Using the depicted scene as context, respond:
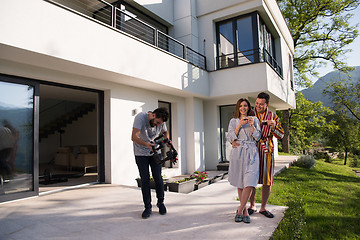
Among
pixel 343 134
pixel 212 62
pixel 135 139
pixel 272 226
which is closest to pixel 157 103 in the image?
pixel 212 62

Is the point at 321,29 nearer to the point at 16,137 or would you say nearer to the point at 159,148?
the point at 159,148

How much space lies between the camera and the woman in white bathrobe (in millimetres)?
2715

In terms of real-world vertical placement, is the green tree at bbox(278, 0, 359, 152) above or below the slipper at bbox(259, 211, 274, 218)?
above

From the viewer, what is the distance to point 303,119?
65.9ft

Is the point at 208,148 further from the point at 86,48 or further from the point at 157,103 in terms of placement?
the point at 86,48

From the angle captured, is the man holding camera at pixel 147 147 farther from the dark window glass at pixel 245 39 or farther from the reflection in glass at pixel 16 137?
the dark window glass at pixel 245 39

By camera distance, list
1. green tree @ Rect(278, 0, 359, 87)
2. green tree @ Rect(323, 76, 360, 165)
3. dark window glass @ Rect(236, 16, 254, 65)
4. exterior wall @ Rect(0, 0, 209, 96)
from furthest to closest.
Answer: green tree @ Rect(323, 76, 360, 165) → green tree @ Rect(278, 0, 359, 87) → dark window glass @ Rect(236, 16, 254, 65) → exterior wall @ Rect(0, 0, 209, 96)

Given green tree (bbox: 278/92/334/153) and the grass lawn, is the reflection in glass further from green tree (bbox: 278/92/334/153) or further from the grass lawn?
green tree (bbox: 278/92/334/153)

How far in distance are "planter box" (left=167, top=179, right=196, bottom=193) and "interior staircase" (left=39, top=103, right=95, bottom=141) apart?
673 centimetres

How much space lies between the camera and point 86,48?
4.32m

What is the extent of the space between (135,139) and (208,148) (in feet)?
21.9

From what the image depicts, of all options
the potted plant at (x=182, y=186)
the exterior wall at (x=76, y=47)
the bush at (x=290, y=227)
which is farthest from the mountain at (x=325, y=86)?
the bush at (x=290, y=227)

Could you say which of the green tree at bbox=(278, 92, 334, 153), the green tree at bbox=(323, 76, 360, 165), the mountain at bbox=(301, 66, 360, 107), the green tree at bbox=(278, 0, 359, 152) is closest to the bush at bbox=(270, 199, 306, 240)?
the green tree at bbox=(278, 0, 359, 152)

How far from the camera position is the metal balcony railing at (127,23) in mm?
5951
